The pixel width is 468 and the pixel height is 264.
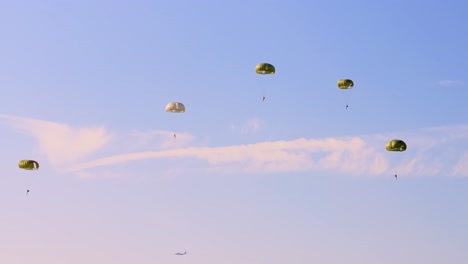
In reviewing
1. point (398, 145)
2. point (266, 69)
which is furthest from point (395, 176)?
point (266, 69)

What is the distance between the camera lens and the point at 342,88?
436 feet

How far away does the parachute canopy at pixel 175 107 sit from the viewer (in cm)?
12875

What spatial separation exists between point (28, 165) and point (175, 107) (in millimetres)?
26363

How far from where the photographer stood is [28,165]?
432 feet

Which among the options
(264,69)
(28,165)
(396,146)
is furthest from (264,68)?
(28,165)

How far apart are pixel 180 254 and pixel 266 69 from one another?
64.6m

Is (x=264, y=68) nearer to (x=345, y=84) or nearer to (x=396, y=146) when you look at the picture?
(x=345, y=84)

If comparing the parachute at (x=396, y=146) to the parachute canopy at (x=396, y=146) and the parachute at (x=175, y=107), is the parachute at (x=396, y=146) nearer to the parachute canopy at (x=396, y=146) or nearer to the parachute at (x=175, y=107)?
the parachute canopy at (x=396, y=146)

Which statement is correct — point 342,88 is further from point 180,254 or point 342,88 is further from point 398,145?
point 180,254

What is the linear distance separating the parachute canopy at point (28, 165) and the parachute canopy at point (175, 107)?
24.3 meters

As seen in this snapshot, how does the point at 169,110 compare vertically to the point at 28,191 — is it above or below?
above

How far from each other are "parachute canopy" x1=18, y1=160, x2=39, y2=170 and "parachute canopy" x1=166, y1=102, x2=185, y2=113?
79.7ft

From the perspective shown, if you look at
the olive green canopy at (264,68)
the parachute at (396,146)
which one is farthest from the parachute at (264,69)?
the parachute at (396,146)

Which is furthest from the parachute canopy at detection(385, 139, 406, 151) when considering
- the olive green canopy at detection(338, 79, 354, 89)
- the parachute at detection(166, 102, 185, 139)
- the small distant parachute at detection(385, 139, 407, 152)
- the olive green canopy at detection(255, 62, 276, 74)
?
the parachute at detection(166, 102, 185, 139)
